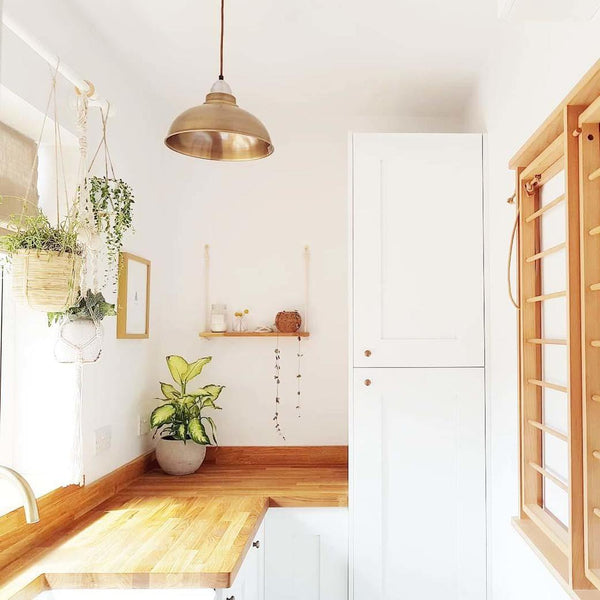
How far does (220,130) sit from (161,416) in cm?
159

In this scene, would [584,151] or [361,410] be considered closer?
[584,151]

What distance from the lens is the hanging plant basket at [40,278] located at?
161 centimetres

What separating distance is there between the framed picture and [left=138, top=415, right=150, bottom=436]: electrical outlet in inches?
15.1

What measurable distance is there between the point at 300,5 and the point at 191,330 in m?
1.67

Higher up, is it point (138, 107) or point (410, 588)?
point (138, 107)

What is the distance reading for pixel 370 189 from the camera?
259cm

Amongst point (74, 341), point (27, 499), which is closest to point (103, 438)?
point (74, 341)

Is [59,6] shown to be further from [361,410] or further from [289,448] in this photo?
[289,448]

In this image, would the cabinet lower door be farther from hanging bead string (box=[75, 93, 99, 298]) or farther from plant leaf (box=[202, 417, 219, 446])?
hanging bead string (box=[75, 93, 99, 298])

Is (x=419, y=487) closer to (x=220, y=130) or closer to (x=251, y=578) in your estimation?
(x=251, y=578)

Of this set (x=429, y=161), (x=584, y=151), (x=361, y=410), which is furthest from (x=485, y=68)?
(x=361, y=410)

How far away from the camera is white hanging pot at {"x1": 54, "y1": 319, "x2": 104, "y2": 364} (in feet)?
5.99

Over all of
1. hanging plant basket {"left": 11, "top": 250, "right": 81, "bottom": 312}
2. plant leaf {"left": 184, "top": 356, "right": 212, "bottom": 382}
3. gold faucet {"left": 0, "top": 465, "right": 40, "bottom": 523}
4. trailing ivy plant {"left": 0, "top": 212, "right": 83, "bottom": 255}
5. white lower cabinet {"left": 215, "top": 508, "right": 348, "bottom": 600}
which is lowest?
white lower cabinet {"left": 215, "top": 508, "right": 348, "bottom": 600}

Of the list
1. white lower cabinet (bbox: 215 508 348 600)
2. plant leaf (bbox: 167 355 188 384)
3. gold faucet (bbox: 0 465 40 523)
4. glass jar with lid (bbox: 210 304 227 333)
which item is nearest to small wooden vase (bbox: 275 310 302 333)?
glass jar with lid (bbox: 210 304 227 333)
